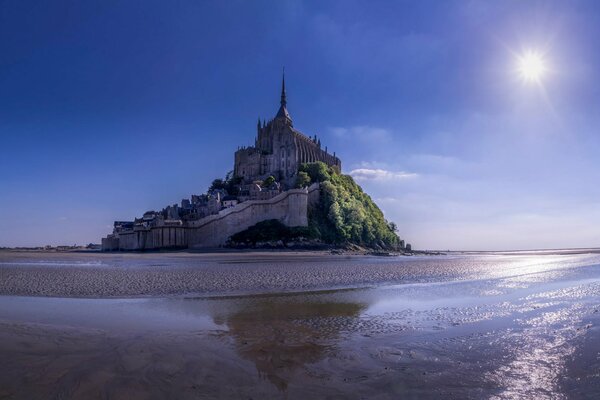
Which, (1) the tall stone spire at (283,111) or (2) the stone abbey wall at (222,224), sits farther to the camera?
(1) the tall stone spire at (283,111)

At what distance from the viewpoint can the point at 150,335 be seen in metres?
7.01

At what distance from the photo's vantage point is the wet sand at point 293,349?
454 cm

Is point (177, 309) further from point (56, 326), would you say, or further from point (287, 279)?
point (287, 279)

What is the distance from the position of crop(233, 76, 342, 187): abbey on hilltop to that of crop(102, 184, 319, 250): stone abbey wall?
13979 mm

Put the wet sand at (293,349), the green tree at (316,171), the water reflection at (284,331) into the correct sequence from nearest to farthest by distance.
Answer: the wet sand at (293,349), the water reflection at (284,331), the green tree at (316,171)

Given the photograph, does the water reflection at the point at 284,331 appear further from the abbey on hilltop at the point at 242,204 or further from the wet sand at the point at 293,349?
the abbey on hilltop at the point at 242,204

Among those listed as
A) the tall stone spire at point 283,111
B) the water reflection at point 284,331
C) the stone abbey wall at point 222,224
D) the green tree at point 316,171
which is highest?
the tall stone spire at point 283,111

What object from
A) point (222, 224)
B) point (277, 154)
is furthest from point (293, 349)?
point (277, 154)

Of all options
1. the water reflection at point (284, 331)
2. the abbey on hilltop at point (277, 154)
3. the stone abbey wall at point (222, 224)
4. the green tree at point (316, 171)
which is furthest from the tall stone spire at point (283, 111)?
the water reflection at point (284, 331)

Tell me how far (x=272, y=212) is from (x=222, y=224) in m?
8.77

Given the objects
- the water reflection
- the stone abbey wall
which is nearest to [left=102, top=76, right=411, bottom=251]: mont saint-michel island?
the stone abbey wall

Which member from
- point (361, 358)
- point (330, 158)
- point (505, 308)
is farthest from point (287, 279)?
point (330, 158)

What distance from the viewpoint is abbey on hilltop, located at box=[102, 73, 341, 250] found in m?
61.3

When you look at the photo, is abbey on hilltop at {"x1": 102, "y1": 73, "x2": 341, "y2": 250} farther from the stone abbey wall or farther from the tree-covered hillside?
the tree-covered hillside
